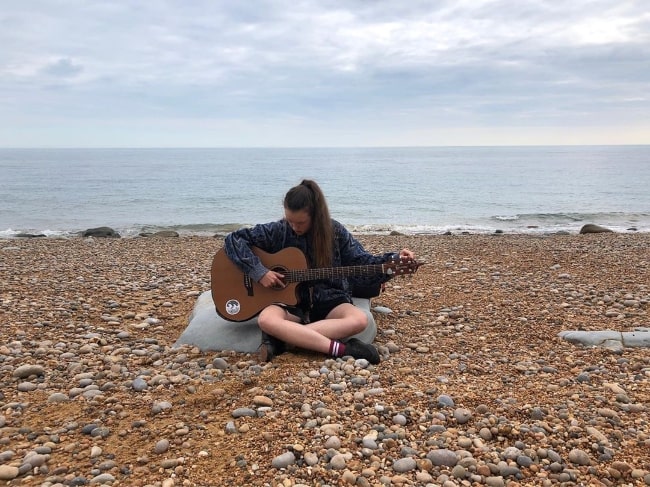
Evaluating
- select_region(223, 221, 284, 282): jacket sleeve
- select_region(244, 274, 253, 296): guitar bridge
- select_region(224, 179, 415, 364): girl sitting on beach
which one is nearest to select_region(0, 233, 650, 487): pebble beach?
select_region(224, 179, 415, 364): girl sitting on beach

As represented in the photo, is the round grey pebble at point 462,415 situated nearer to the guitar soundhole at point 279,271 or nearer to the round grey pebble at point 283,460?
the round grey pebble at point 283,460

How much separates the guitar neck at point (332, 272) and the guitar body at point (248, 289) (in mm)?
59

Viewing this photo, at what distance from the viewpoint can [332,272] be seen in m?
5.18

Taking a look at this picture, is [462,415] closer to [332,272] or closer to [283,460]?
[283,460]

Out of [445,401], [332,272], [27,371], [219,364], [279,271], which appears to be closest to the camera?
[445,401]

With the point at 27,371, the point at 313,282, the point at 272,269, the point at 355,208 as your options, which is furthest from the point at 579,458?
the point at 355,208

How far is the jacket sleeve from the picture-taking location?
5.17 meters

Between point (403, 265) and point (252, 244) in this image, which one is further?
point (252, 244)

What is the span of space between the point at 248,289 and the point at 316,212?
1.06 m

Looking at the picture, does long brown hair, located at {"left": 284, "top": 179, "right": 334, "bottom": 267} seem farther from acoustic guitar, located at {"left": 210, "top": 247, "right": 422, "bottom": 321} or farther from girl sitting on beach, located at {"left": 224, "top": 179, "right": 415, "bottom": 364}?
acoustic guitar, located at {"left": 210, "top": 247, "right": 422, "bottom": 321}

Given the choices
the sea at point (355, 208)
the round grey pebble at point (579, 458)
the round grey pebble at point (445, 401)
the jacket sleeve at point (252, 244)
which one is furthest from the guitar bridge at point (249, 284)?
the sea at point (355, 208)

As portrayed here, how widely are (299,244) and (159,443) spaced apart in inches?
101

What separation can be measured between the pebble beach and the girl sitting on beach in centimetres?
23

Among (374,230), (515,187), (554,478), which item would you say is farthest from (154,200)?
(554,478)
